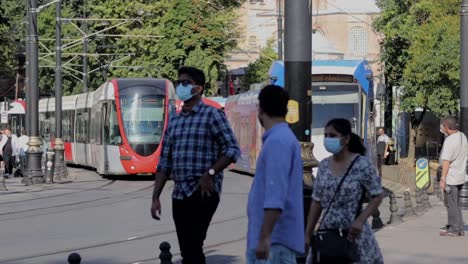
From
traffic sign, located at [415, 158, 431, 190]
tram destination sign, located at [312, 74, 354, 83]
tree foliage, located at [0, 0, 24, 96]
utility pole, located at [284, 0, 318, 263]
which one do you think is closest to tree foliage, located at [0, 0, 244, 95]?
tree foliage, located at [0, 0, 24, 96]

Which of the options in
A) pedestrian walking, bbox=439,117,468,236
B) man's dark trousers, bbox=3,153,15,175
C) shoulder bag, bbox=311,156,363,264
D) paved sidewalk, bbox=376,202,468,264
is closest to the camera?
shoulder bag, bbox=311,156,363,264

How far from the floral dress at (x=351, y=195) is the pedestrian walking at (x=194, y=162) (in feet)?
3.54

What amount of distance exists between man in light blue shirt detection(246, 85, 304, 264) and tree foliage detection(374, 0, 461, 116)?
A: 44522 millimetres

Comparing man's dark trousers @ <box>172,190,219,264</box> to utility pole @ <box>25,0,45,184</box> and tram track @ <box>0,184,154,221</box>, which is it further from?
utility pole @ <box>25,0,45,184</box>

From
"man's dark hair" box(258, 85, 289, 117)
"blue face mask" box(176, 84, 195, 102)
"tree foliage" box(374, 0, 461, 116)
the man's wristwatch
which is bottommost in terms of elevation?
the man's wristwatch

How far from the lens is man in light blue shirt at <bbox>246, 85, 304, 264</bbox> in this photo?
754 centimetres

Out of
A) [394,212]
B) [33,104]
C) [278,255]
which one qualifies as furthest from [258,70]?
[278,255]

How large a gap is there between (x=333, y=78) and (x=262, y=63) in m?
60.8

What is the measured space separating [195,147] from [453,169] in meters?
8.50

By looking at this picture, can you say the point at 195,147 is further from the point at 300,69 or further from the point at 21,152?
the point at 21,152

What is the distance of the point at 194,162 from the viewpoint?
31.6 feet

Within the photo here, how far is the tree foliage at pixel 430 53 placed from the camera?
171ft

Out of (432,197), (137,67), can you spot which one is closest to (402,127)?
(137,67)

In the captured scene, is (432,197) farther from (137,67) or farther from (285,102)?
(137,67)
